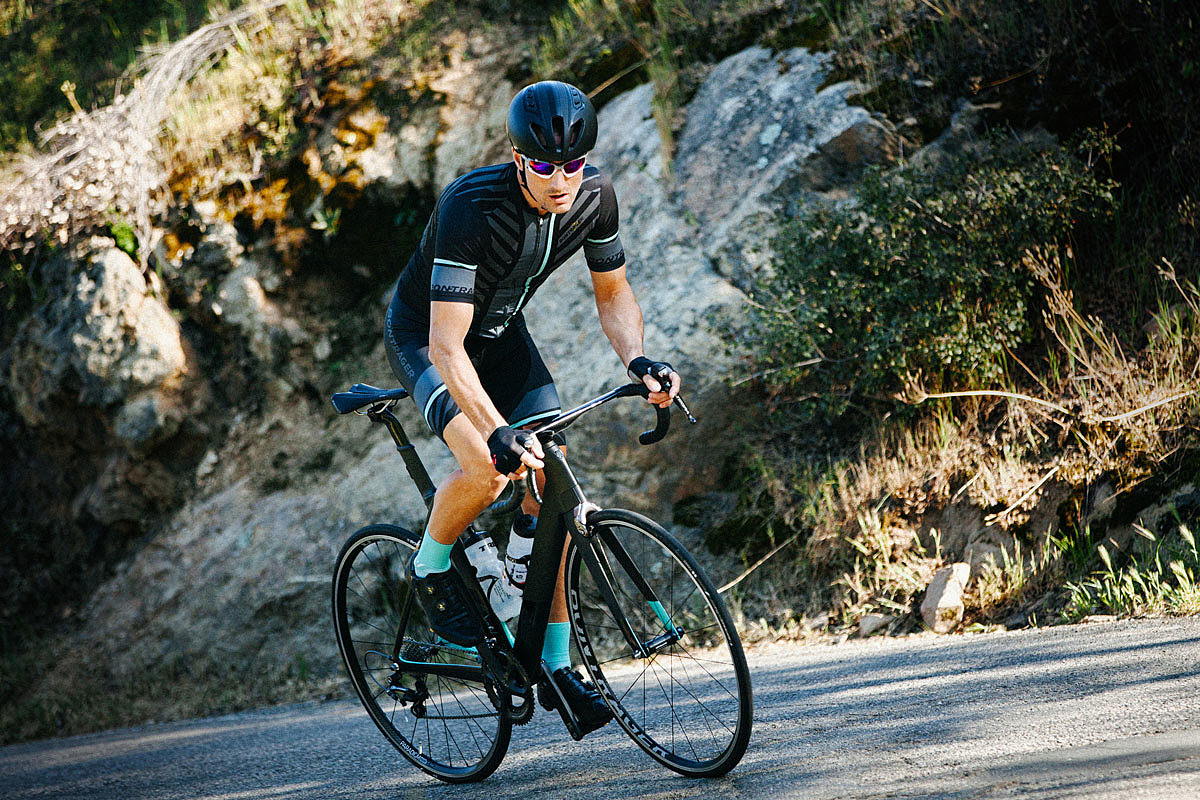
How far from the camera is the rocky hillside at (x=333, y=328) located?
6.10 meters

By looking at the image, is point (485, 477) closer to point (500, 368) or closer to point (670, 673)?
point (500, 368)

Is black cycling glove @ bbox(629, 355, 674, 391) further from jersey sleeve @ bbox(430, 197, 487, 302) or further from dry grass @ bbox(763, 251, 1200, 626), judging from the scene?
Result: dry grass @ bbox(763, 251, 1200, 626)

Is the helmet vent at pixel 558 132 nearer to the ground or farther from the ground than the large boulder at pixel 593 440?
farther from the ground

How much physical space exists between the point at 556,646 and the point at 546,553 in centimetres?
37

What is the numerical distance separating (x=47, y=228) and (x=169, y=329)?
4.96ft

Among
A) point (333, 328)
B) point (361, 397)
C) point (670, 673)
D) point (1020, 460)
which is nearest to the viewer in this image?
point (670, 673)

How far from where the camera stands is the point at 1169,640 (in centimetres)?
382

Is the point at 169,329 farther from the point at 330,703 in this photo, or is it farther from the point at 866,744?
the point at 866,744

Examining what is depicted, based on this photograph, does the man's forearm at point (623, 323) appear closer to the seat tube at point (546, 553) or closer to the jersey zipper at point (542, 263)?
the jersey zipper at point (542, 263)

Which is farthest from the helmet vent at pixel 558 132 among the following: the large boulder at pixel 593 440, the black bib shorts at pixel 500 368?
the large boulder at pixel 593 440

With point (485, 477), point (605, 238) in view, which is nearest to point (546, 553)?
point (485, 477)

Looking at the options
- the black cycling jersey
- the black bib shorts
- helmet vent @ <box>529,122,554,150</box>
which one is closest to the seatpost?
the black bib shorts

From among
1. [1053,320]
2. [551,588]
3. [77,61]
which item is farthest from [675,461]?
[77,61]

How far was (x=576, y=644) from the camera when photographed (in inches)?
149
